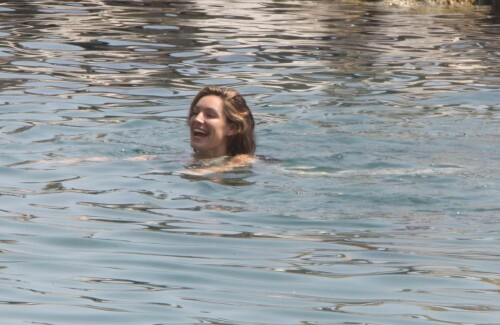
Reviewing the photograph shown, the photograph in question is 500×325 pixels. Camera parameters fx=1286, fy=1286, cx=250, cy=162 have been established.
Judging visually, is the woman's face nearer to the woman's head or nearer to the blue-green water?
the woman's head

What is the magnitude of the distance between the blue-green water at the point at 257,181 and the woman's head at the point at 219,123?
22cm

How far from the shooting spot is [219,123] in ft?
32.9

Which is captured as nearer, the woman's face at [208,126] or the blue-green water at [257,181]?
the blue-green water at [257,181]

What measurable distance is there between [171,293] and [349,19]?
13381mm

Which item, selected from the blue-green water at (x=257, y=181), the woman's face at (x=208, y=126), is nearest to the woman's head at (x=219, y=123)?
the woman's face at (x=208, y=126)

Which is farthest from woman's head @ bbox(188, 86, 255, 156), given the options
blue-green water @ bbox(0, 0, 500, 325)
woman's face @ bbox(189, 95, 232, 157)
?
blue-green water @ bbox(0, 0, 500, 325)

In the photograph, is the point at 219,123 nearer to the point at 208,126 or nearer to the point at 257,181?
the point at 208,126

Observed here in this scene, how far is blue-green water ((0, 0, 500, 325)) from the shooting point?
6.05 m

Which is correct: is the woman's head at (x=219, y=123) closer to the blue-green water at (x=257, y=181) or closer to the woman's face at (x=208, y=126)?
the woman's face at (x=208, y=126)

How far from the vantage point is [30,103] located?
12250 mm

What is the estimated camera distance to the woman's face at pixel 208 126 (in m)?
9.98

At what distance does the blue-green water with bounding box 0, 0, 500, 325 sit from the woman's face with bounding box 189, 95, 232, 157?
0.17 metres

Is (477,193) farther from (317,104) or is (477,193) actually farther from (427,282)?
(317,104)

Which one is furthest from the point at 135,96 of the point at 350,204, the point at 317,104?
the point at 350,204
